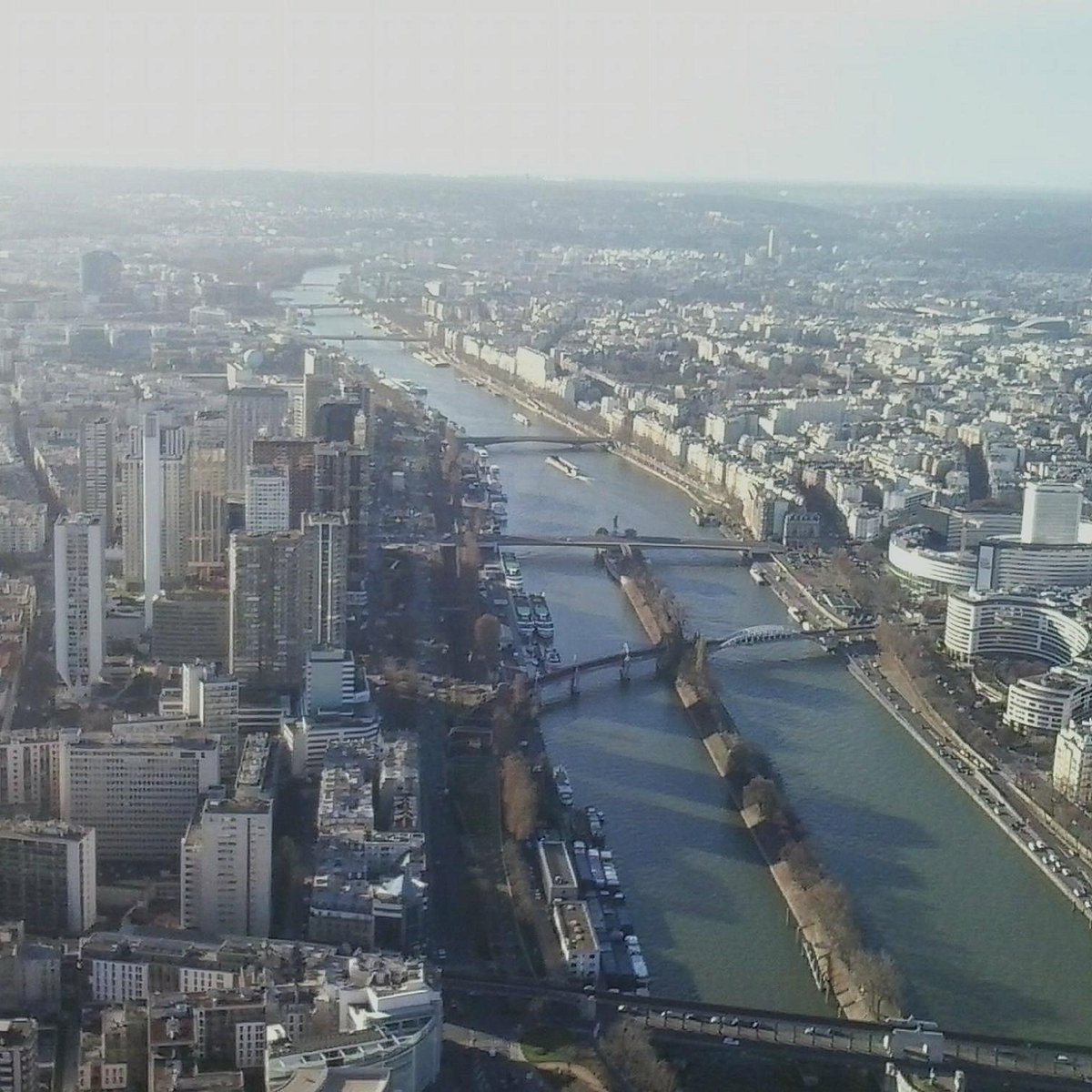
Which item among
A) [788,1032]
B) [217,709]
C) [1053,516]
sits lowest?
[788,1032]

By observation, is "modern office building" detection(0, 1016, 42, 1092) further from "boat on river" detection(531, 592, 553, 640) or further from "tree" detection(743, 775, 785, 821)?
"boat on river" detection(531, 592, 553, 640)

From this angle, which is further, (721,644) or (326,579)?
(721,644)

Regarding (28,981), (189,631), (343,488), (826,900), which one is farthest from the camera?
(343,488)

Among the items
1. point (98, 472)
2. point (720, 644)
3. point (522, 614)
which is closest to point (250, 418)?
point (98, 472)

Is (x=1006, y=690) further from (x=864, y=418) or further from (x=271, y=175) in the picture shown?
(x=271, y=175)

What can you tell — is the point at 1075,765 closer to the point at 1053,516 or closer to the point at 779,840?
the point at 779,840

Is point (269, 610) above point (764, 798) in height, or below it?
above
